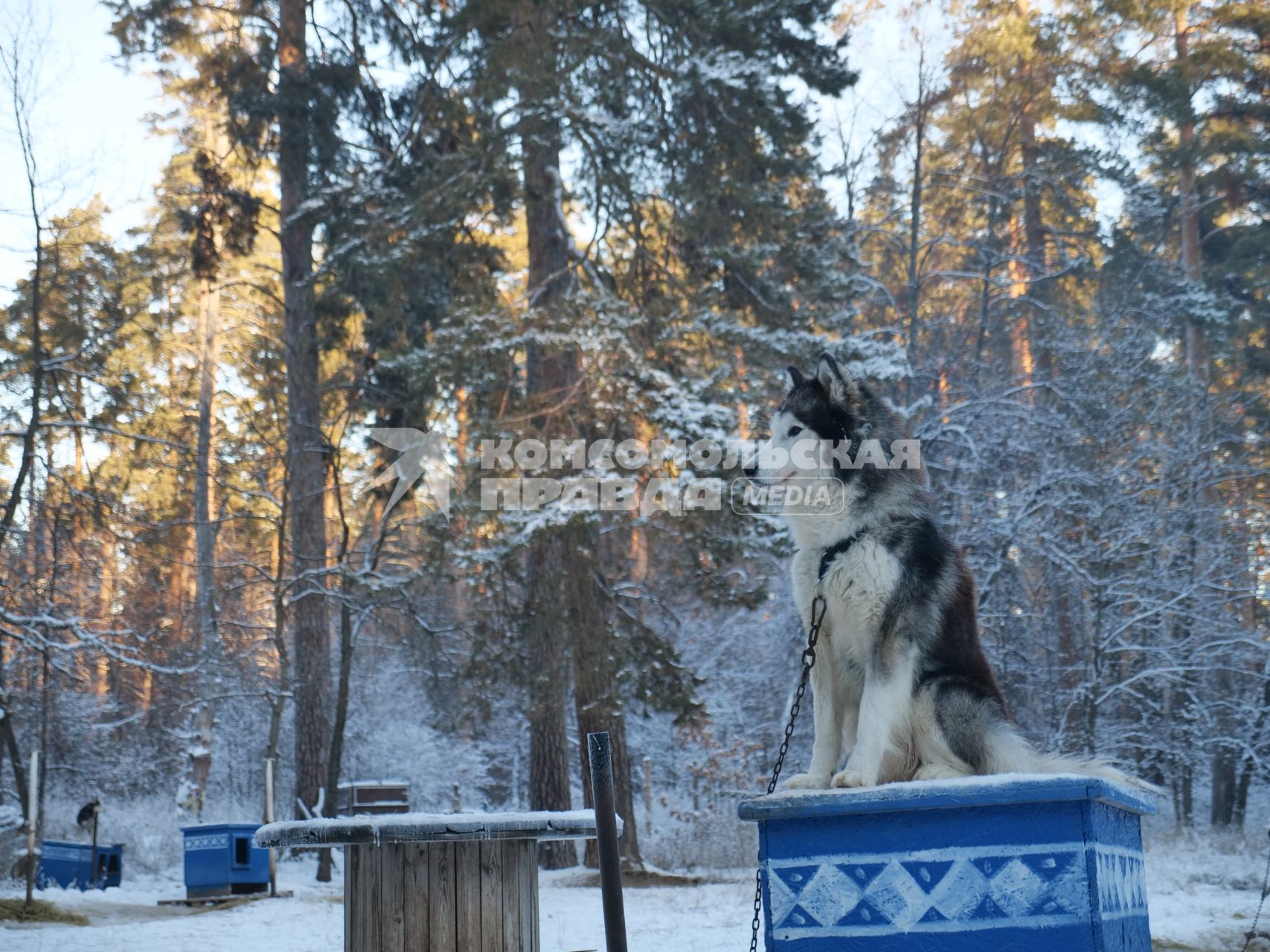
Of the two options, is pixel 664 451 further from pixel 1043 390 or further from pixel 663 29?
pixel 1043 390

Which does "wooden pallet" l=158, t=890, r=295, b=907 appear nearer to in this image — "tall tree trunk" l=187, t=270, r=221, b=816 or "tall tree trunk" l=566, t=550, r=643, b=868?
"tall tree trunk" l=566, t=550, r=643, b=868

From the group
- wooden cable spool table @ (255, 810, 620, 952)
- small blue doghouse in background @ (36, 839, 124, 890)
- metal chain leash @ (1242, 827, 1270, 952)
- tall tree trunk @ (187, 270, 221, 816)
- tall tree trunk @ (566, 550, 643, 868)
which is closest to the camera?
wooden cable spool table @ (255, 810, 620, 952)

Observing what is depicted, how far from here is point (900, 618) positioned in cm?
373

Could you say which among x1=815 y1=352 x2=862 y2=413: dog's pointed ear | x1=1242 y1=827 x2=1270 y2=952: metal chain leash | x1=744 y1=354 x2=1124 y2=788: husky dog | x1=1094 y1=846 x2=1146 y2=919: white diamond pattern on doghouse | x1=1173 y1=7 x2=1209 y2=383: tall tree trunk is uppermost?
x1=1173 y1=7 x2=1209 y2=383: tall tree trunk

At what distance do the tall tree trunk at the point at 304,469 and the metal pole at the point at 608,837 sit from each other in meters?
15.7

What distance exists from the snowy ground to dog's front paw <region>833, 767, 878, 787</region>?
17.3 feet

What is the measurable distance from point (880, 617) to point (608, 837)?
1.28 metres

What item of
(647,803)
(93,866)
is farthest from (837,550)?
(647,803)

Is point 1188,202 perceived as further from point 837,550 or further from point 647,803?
point 837,550

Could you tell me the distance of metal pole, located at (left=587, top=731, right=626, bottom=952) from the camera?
13.4ft

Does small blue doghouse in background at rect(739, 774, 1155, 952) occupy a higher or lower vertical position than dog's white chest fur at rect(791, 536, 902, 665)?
lower

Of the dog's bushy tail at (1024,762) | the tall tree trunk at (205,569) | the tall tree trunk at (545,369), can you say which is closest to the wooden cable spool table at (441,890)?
the dog's bushy tail at (1024,762)

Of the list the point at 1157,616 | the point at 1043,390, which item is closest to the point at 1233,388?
the point at 1043,390

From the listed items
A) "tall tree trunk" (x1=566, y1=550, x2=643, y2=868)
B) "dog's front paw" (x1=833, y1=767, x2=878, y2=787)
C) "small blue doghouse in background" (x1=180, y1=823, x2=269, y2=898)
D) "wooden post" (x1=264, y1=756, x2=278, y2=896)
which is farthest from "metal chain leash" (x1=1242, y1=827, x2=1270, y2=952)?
"small blue doghouse in background" (x1=180, y1=823, x2=269, y2=898)
